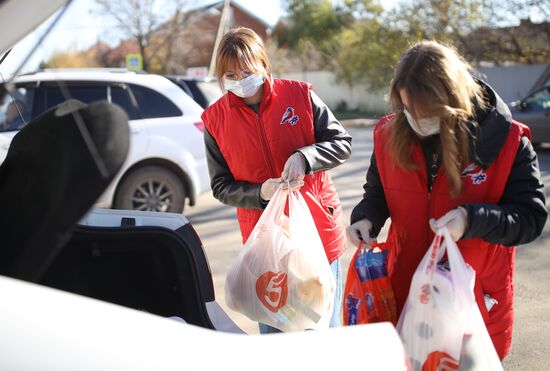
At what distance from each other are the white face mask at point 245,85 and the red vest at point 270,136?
0.14 ft

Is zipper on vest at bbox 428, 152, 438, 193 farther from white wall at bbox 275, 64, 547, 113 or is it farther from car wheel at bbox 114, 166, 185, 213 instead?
white wall at bbox 275, 64, 547, 113

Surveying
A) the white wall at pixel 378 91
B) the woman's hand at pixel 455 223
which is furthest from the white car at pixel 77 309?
the white wall at pixel 378 91

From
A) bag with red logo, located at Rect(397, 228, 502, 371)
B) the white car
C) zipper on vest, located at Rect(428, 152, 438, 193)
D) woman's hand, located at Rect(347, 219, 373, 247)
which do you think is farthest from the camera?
woman's hand, located at Rect(347, 219, 373, 247)

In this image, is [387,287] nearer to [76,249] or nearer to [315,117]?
[315,117]

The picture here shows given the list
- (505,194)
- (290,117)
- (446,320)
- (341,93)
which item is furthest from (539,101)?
(341,93)

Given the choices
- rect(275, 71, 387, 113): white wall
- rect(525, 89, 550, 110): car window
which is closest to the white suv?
rect(525, 89, 550, 110): car window

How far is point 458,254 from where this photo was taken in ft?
5.67

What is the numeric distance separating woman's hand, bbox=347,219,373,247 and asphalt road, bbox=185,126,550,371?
81.7 inches

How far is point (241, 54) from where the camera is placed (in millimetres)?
2566

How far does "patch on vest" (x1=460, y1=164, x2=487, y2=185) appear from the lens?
Answer: 6.07 feet

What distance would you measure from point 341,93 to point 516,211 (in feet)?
87.6

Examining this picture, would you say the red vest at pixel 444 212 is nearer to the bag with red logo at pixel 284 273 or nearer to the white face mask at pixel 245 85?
the bag with red logo at pixel 284 273

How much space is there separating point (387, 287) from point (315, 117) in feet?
3.41

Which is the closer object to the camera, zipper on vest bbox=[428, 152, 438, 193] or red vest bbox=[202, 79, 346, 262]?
zipper on vest bbox=[428, 152, 438, 193]
